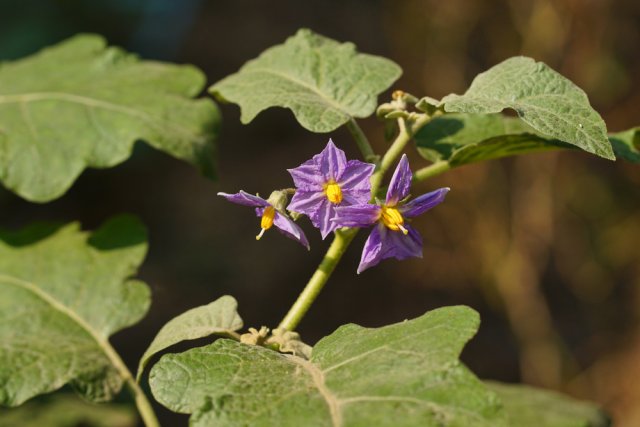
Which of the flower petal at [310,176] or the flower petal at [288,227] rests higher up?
the flower petal at [310,176]

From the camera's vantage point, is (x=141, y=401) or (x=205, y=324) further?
(x=141, y=401)

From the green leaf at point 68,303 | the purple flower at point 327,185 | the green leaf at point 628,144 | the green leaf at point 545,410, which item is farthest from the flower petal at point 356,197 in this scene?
the green leaf at point 545,410

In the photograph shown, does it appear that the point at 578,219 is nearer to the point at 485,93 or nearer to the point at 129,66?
the point at 129,66

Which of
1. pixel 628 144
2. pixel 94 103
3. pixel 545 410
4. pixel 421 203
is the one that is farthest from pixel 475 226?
pixel 421 203

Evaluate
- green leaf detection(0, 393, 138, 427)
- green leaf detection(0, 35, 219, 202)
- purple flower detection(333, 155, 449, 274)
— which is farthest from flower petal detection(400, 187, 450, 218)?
green leaf detection(0, 393, 138, 427)

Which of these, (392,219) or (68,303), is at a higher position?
(392,219)

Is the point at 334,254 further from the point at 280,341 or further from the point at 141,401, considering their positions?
the point at 141,401

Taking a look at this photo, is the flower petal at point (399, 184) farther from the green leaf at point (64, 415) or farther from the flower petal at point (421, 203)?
the green leaf at point (64, 415)
